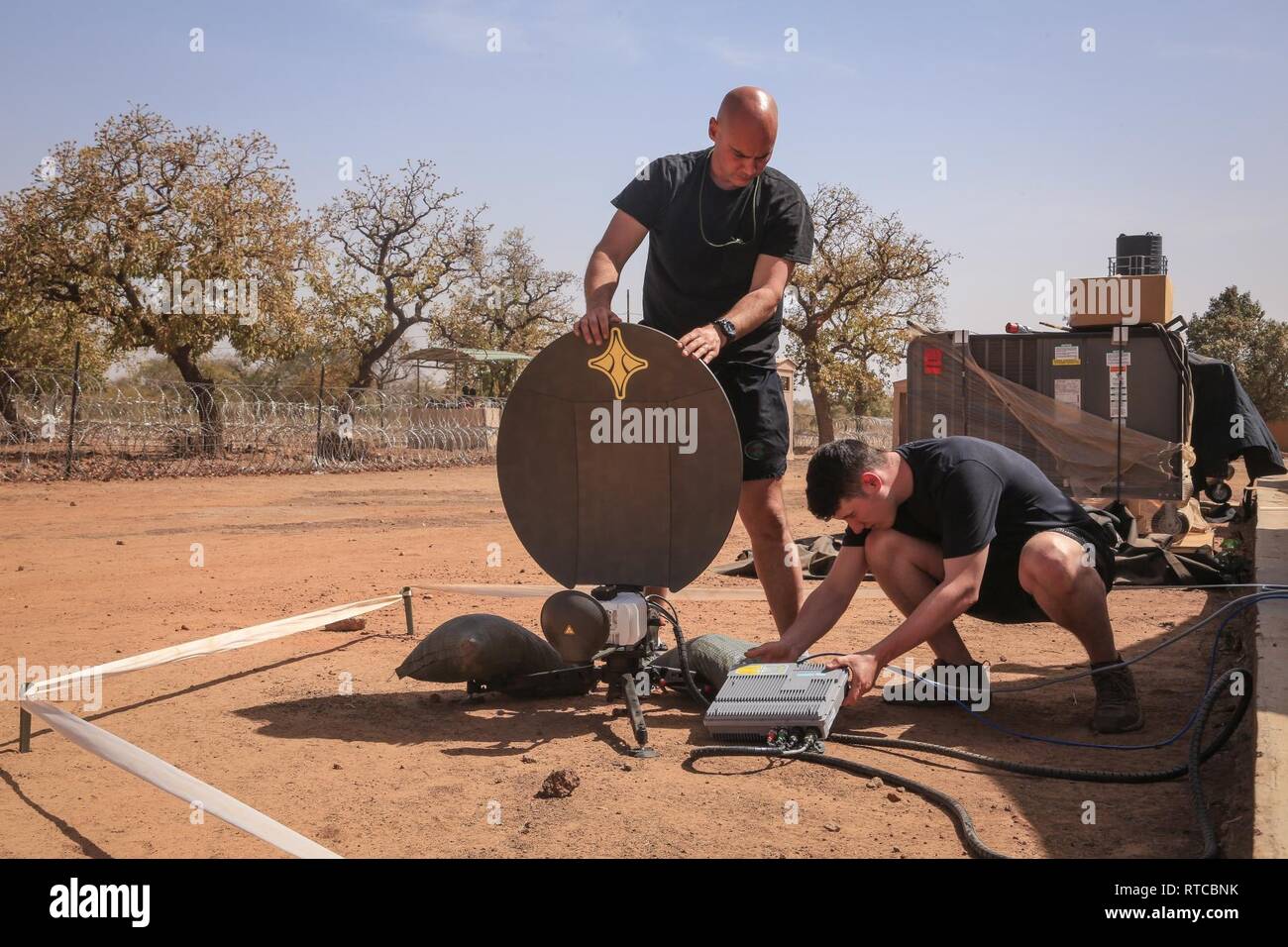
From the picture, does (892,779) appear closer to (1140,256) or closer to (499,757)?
(499,757)

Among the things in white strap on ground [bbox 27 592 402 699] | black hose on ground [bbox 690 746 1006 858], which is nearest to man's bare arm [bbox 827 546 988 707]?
black hose on ground [bbox 690 746 1006 858]

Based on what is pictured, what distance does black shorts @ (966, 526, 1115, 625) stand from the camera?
407 cm

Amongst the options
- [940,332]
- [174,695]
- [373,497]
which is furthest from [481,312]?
[174,695]

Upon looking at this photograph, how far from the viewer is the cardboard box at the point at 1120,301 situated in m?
11.1

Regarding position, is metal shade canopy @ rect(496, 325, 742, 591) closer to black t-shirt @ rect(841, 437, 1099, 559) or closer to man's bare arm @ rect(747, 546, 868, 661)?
man's bare arm @ rect(747, 546, 868, 661)

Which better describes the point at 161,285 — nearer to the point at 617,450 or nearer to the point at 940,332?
the point at 940,332

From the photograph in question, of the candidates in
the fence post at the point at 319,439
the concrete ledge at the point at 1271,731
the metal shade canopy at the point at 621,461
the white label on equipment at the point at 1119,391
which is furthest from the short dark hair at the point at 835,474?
the fence post at the point at 319,439

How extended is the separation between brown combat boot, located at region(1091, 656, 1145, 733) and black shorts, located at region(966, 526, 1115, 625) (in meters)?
0.31

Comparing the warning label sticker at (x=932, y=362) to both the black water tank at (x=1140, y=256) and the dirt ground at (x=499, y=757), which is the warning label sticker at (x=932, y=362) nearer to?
the black water tank at (x=1140, y=256)

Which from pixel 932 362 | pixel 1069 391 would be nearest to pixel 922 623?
pixel 1069 391

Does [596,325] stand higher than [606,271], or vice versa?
[606,271]

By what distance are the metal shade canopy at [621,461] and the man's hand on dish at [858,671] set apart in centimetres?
77

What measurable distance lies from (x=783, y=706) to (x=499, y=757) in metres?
1.00

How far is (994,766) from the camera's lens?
3.53 m
